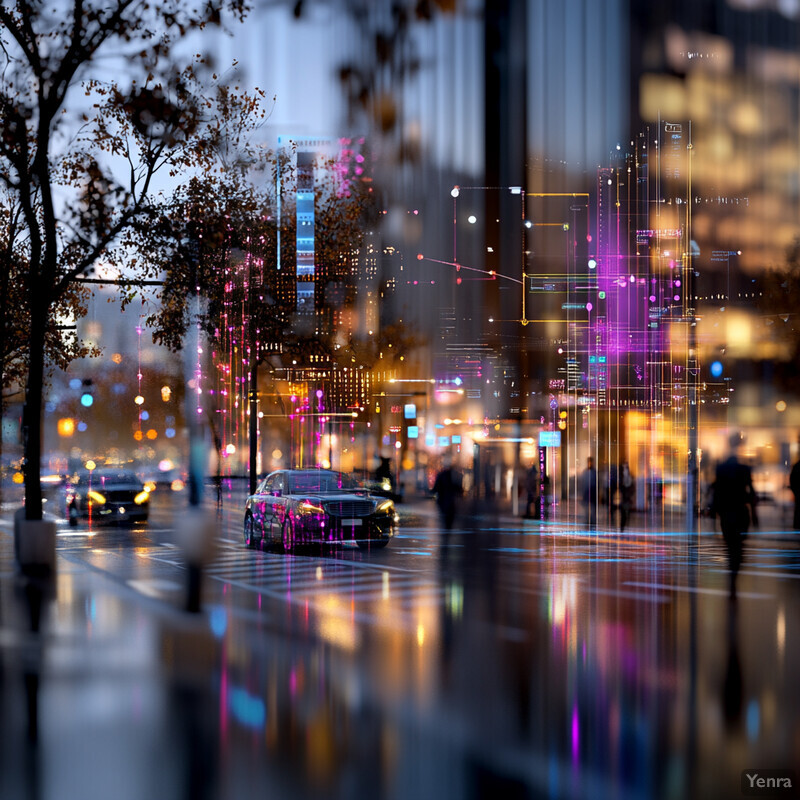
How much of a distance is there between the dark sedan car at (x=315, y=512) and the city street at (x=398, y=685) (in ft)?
14.1

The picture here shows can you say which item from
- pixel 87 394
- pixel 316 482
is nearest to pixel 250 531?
pixel 316 482

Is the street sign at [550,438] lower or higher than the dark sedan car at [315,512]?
higher

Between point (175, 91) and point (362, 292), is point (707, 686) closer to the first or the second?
point (175, 91)

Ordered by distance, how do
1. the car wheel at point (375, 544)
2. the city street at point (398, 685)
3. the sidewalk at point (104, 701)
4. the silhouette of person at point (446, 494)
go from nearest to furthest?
the sidewalk at point (104, 701), the city street at point (398, 685), the silhouette of person at point (446, 494), the car wheel at point (375, 544)

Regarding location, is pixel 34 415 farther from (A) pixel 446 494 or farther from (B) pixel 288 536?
(A) pixel 446 494

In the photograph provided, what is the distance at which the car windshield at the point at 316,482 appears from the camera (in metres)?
23.9

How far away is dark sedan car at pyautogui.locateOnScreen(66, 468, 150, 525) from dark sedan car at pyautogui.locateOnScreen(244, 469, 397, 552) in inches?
526

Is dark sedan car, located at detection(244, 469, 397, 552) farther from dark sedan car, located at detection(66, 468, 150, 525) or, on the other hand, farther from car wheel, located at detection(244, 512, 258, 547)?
dark sedan car, located at detection(66, 468, 150, 525)

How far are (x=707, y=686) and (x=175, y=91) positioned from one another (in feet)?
43.9

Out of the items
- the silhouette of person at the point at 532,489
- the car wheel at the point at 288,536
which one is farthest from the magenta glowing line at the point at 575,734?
the silhouette of person at the point at 532,489

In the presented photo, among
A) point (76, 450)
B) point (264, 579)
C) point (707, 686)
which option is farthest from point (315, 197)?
point (76, 450)

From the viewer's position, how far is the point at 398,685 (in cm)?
916

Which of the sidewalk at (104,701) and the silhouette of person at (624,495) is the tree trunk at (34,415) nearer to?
the sidewalk at (104,701)

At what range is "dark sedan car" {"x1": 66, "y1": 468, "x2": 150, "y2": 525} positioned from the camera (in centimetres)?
3756
